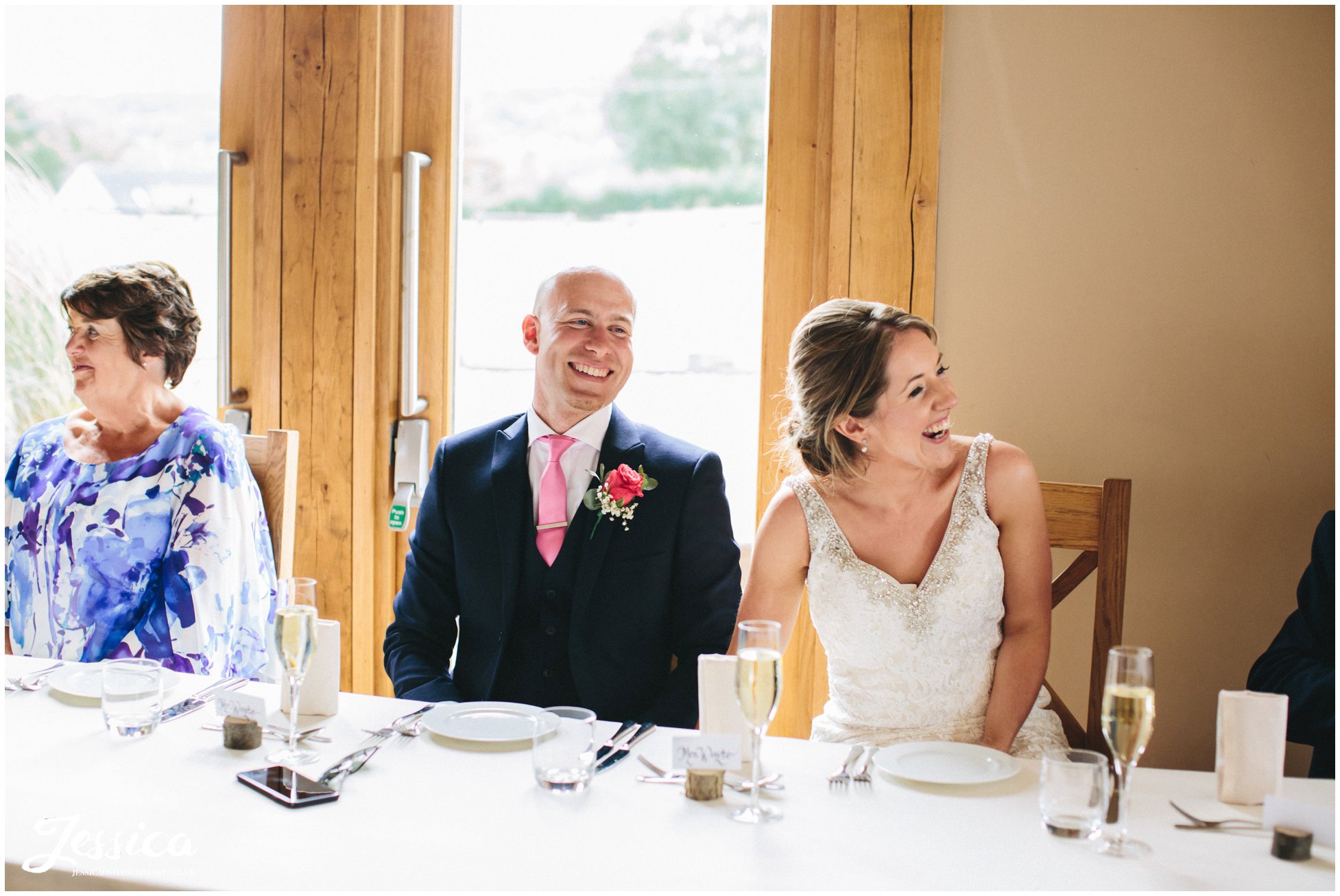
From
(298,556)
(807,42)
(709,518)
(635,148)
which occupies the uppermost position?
(807,42)

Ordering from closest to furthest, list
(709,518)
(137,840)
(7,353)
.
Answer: (137,840) < (709,518) < (7,353)

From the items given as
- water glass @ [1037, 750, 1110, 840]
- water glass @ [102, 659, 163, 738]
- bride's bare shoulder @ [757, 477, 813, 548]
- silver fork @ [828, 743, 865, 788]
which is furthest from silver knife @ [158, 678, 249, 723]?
water glass @ [1037, 750, 1110, 840]

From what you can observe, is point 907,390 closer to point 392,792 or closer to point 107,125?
point 392,792

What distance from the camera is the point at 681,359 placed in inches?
109

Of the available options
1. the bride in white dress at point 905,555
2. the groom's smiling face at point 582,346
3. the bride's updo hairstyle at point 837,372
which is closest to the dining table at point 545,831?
the bride in white dress at point 905,555

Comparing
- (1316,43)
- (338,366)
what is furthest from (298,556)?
(1316,43)

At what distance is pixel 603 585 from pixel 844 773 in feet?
2.58

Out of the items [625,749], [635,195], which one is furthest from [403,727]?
[635,195]

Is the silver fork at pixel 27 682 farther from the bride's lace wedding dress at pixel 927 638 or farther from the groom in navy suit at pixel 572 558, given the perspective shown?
the bride's lace wedding dress at pixel 927 638

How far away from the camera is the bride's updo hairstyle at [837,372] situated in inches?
78.1

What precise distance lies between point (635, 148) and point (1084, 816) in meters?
2.13

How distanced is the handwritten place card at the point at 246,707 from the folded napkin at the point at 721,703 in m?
0.62

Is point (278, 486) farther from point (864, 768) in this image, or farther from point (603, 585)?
A: point (864, 768)

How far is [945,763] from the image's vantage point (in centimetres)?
135
